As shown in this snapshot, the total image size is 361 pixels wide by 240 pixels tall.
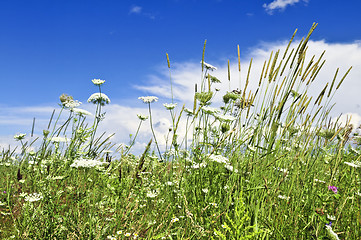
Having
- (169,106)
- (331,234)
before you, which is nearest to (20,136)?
(169,106)

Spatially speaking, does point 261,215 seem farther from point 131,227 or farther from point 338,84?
point 338,84

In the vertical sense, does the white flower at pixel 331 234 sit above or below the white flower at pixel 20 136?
below

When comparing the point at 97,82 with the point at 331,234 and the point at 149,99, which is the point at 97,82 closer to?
the point at 149,99

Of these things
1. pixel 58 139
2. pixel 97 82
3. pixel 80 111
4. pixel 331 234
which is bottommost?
pixel 331 234

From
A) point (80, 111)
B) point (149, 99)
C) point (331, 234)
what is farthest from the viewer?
point (149, 99)

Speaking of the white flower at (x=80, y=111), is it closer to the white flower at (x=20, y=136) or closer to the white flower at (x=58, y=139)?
the white flower at (x=58, y=139)

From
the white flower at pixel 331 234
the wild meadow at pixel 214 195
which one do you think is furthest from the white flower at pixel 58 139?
the white flower at pixel 331 234

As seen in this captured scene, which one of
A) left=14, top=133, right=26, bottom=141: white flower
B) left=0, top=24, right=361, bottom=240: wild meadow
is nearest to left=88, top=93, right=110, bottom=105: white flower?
left=0, top=24, right=361, bottom=240: wild meadow

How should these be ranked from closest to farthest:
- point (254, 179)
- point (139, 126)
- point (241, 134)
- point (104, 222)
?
point (104, 222) → point (254, 179) → point (241, 134) → point (139, 126)

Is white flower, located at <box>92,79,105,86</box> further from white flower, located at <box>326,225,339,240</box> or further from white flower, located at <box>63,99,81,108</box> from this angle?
white flower, located at <box>326,225,339,240</box>

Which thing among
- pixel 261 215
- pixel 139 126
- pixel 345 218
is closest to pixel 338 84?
pixel 345 218

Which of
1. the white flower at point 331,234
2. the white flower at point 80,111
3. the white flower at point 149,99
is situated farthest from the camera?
the white flower at point 149,99

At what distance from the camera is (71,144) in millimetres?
3127

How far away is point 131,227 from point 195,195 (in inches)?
34.3
